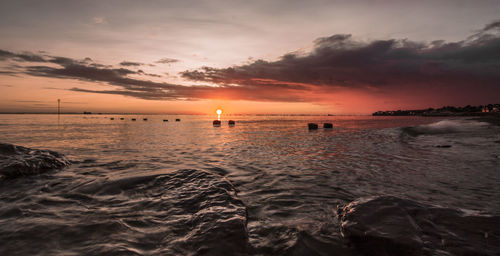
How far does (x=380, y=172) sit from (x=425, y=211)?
446cm

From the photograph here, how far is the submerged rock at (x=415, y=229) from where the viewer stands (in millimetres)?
3070

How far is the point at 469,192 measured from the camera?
5758mm

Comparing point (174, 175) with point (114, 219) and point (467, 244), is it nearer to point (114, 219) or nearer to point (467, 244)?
point (114, 219)

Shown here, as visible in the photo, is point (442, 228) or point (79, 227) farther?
point (79, 227)

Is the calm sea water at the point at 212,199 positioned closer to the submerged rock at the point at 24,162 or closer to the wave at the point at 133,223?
the wave at the point at 133,223

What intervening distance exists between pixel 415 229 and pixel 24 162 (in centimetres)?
1154

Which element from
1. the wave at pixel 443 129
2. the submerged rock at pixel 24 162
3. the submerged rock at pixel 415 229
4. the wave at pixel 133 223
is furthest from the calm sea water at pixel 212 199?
the wave at pixel 443 129

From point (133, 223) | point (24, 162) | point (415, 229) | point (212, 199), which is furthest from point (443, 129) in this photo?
point (24, 162)

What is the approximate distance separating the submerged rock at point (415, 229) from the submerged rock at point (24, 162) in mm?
10132

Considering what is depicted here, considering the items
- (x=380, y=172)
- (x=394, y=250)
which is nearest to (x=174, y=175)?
(x=394, y=250)

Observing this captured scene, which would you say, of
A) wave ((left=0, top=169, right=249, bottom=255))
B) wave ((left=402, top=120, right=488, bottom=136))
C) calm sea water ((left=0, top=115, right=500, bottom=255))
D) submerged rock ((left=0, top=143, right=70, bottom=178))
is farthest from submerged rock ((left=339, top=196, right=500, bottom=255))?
wave ((left=402, top=120, right=488, bottom=136))

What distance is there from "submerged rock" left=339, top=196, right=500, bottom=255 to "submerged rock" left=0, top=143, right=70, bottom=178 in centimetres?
1013

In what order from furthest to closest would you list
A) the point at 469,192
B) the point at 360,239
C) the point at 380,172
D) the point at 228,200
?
the point at 380,172
the point at 469,192
the point at 228,200
the point at 360,239

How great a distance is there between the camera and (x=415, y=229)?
3408 mm
